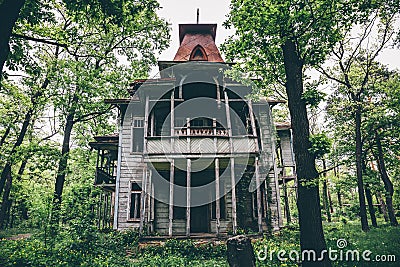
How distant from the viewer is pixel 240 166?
17984 millimetres

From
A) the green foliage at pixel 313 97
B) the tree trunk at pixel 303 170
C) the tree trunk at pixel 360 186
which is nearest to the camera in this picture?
the tree trunk at pixel 303 170

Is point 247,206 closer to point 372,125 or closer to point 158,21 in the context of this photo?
point 372,125

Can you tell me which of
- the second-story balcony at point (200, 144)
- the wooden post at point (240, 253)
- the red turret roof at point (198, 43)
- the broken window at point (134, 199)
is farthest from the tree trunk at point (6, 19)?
the red turret roof at point (198, 43)

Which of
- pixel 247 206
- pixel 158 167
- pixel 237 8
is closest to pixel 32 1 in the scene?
pixel 237 8

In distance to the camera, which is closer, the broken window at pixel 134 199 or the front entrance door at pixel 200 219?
the broken window at pixel 134 199

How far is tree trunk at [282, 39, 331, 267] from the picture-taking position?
7.26 m

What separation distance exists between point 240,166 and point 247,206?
269 cm

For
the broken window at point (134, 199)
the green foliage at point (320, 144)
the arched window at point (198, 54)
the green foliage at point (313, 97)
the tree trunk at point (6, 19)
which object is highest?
the arched window at point (198, 54)

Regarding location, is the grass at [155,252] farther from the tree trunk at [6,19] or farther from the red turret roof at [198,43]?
the red turret roof at [198,43]

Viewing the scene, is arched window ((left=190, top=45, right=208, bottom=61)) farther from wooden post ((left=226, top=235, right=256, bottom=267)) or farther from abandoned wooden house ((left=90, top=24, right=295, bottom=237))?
wooden post ((left=226, top=235, right=256, bottom=267))

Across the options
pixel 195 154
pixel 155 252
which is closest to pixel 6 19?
pixel 195 154

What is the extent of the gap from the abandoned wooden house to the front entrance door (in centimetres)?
4

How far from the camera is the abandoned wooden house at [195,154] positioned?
15.7 m

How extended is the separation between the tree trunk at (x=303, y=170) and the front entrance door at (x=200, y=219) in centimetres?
1089
